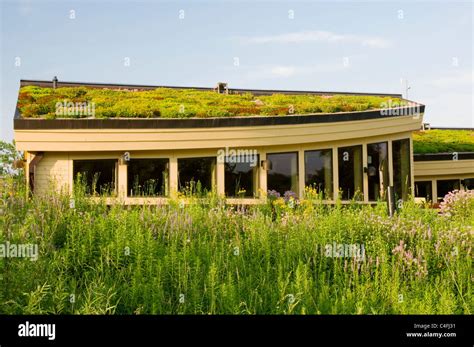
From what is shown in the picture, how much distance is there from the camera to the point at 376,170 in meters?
9.93

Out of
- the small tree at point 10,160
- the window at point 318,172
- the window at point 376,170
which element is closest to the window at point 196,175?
the window at point 318,172

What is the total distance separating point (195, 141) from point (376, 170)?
11.9 feet

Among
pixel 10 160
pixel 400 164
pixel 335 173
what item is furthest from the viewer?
pixel 400 164

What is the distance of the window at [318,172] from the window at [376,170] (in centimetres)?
115

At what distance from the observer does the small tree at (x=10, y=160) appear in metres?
6.65

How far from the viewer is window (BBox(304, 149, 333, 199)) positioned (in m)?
8.69

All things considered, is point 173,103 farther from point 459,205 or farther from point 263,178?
point 459,205

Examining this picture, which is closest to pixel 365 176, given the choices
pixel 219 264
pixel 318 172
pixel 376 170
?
pixel 376 170

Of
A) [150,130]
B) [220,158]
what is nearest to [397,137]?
[220,158]

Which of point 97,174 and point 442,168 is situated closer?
point 97,174

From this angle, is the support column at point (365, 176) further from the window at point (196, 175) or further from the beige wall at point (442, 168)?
the beige wall at point (442, 168)
